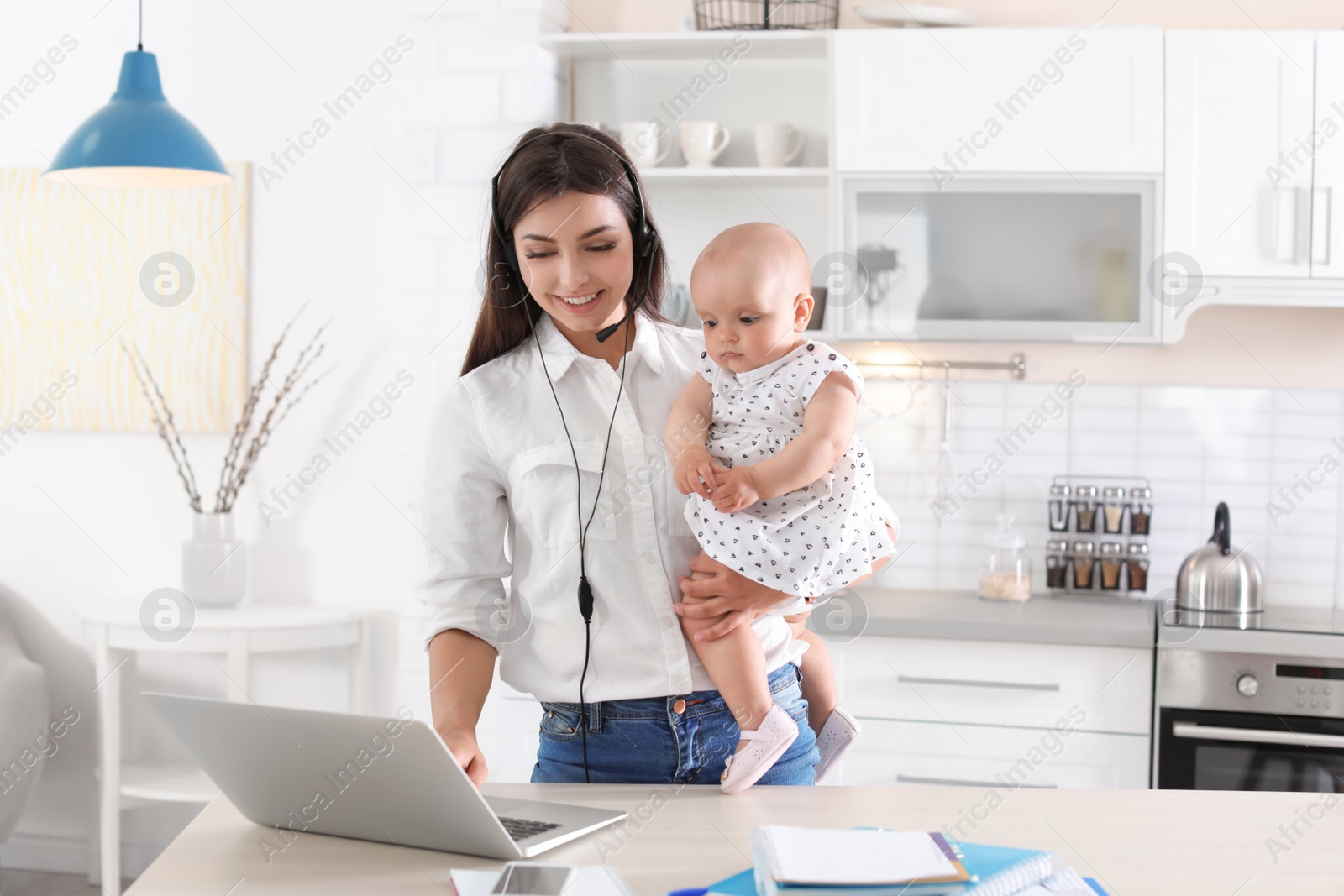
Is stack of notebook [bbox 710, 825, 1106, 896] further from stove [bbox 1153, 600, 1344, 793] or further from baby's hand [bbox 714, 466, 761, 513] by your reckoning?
stove [bbox 1153, 600, 1344, 793]

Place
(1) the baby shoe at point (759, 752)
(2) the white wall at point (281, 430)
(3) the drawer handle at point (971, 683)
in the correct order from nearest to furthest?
(1) the baby shoe at point (759, 752)
(3) the drawer handle at point (971, 683)
(2) the white wall at point (281, 430)

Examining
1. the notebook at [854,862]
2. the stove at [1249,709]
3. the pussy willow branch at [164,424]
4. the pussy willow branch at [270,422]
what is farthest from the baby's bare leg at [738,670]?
the pussy willow branch at [164,424]

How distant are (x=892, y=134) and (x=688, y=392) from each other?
154 centimetres

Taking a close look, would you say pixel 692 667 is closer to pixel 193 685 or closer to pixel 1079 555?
pixel 1079 555

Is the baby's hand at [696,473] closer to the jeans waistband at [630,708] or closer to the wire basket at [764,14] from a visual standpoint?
the jeans waistband at [630,708]

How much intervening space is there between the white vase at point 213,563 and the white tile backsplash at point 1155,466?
1.74 meters

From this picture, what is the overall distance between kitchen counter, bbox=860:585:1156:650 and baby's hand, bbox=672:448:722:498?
4.46 feet

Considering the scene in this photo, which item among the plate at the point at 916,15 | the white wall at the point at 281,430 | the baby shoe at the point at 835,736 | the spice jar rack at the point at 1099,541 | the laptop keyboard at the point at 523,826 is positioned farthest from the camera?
the white wall at the point at 281,430

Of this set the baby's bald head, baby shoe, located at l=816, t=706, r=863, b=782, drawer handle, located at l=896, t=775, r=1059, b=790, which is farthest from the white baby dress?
drawer handle, located at l=896, t=775, r=1059, b=790

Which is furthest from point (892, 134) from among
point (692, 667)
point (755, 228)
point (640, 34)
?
point (692, 667)

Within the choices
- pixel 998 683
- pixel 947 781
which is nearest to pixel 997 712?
pixel 998 683

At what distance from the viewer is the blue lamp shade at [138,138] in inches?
90.4

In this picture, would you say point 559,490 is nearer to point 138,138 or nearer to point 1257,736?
point 138,138

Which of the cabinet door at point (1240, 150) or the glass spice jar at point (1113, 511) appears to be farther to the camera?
the glass spice jar at point (1113, 511)
